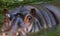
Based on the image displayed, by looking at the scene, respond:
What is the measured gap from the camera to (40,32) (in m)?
4.17

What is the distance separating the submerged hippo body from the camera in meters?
4.04

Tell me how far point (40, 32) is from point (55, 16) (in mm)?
737

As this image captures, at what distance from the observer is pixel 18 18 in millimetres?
4074

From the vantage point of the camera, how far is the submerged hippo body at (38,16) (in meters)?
4.04

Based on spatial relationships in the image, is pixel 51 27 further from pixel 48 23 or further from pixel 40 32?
pixel 40 32

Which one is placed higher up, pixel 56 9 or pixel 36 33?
pixel 56 9

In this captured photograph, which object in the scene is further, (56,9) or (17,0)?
(17,0)

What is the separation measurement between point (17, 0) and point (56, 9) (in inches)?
69.4

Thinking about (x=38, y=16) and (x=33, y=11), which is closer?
(x=33, y=11)

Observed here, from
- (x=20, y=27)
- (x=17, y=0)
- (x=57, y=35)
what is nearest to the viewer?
(x=20, y=27)

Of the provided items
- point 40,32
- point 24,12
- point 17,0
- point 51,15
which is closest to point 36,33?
point 40,32

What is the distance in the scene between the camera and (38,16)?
14.2ft

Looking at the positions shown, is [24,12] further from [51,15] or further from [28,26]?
[51,15]

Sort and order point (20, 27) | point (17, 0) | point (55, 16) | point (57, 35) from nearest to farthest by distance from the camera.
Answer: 1. point (20, 27)
2. point (57, 35)
3. point (55, 16)
4. point (17, 0)
